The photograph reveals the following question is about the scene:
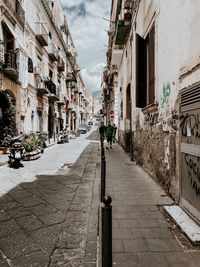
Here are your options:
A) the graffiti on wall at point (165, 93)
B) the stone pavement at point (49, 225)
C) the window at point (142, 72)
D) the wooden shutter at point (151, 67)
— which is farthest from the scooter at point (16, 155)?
the graffiti on wall at point (165, 93)

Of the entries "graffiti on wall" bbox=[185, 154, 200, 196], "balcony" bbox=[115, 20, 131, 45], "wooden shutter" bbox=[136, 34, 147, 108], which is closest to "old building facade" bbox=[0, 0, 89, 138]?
"balcony" bbox=[115, 20, 131, 45]

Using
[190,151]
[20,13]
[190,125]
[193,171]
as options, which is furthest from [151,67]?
[20,13]

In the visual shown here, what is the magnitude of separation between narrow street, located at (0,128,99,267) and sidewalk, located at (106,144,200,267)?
0.34 m

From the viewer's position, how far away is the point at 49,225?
2.74 metres

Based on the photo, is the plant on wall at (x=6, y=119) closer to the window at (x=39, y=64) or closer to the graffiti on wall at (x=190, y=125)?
the window at (x=39, y=64)

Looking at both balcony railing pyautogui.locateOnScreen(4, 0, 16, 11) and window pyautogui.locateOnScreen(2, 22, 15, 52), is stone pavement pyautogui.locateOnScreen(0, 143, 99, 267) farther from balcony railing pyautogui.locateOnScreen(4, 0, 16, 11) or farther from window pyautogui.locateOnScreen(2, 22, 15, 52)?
balcony railing pyautogui.locateOnScreen(4, 0, 16, 11)

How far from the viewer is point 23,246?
2262 mm

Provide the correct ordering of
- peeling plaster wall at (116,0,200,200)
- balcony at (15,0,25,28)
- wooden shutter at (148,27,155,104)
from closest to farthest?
peeling plaster wall at (116,0,200,200)
wooden shutter at (148,27,155,104)
balcony at (15,0,25,28)

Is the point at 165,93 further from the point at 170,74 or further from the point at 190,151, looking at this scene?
the point at 190,151

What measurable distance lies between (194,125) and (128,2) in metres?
7.91

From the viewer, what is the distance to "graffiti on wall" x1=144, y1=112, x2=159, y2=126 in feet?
15.4

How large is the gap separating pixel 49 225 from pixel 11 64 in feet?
36.4

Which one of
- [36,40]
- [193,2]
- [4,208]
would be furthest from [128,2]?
[36,40]

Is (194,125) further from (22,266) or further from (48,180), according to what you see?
(48,180)
